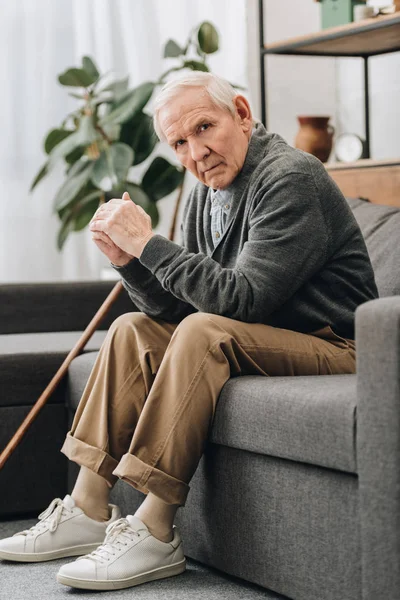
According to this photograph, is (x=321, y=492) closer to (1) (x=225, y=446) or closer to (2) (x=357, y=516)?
(2) (x=357, y=516)

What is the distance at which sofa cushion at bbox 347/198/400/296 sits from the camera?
2.14m

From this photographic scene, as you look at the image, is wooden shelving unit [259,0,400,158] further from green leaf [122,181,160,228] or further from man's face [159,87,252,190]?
man's face [159,87,252,190]

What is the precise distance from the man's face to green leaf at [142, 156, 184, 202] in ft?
5.52

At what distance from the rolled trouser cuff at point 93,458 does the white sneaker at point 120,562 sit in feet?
0.51

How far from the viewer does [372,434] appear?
1.44 m

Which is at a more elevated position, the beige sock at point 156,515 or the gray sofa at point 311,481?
the gray sofa at point 311,481

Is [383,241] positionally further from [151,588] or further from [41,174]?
[41,174]

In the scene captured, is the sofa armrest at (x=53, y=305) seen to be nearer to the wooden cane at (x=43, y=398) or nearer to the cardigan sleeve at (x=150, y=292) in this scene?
the wooden cane at (x=43, y=398)

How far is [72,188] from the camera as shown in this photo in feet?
11.6

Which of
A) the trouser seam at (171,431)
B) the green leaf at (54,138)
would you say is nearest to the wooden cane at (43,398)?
the trouser seam at (171,431)

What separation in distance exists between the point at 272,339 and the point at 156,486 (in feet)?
1.17

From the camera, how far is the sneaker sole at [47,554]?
197 cm

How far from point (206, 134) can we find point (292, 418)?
0.68m

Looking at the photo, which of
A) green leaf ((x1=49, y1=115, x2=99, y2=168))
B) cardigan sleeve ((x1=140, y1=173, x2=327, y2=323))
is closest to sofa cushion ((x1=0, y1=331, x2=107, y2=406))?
cardigan sleeve ((x1=140, y1=173, x2=327, y2=323))
